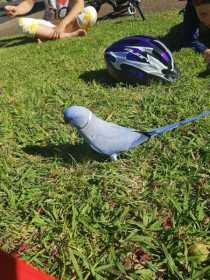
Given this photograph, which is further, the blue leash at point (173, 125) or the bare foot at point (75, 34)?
the bare foot at point (75, 34)

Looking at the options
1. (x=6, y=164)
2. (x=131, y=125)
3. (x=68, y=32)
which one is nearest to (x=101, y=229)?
(x=6, y=164)

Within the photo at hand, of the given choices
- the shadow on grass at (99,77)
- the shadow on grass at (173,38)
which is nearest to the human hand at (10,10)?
the shadow on grass at (173,38)

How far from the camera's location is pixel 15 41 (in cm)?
952

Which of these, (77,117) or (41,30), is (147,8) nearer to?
(41,30)

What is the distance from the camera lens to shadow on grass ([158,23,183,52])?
638 cm

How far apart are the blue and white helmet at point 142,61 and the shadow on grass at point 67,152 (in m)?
1.45

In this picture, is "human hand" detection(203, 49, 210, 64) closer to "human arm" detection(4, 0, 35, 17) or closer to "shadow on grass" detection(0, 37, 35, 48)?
"human arm" detection(4, 0, 35, 17)

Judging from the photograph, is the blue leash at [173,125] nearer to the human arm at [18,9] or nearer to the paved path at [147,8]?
the human arm at [18,9]

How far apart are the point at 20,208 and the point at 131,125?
1.29 meters

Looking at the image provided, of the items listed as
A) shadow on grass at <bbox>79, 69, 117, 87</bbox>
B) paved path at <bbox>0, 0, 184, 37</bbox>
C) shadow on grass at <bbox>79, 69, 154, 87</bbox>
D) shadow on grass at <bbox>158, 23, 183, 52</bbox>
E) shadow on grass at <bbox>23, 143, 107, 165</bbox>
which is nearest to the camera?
shadow on grass at <bbox>23, 143, 107, 165</bbox>

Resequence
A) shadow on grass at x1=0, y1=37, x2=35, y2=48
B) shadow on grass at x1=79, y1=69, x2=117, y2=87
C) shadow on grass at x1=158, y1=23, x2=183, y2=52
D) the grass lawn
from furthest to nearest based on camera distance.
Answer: shadow on grass at x1=0, y1=37, x2=35, y2=48, shadow on grass at x1=158, y1=23, x2=183, y2=52, shadow on grass at x1=79, y1=69, x2=117, y2=87, the grass lawn

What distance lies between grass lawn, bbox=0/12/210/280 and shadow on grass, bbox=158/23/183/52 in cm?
128

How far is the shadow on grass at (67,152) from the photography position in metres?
3.41

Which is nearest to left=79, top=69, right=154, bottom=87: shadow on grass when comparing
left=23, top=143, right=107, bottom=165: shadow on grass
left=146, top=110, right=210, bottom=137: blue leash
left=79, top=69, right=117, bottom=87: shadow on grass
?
left=79, top=69, right=117, bottom=87: shadow on grass
